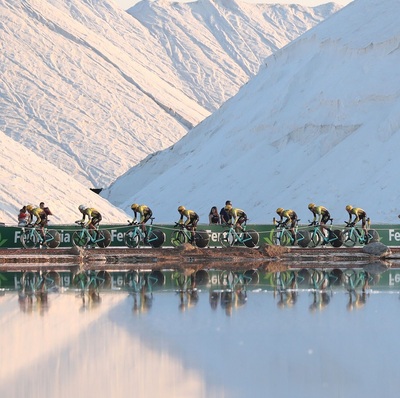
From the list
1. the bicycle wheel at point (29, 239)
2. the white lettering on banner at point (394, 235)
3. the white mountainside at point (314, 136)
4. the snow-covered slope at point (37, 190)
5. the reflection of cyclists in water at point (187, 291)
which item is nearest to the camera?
the reflection of cyclists in water at point (187, 291)

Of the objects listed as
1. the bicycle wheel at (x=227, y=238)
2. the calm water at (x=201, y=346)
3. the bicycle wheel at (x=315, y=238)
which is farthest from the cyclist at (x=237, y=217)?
the calm water at (x=201, y=346)

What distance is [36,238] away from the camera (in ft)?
144

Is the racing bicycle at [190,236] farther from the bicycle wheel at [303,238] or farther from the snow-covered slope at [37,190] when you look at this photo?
the snow-covered slope at [37,190]

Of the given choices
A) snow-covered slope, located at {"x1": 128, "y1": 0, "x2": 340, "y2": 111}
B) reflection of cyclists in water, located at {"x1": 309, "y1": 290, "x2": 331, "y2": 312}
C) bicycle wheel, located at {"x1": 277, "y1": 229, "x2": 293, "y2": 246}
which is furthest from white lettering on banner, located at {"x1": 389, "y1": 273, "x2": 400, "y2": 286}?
snow-covered slope, located at {"x1": 128, "y1": 0, "x2": 340, "y2": 111}

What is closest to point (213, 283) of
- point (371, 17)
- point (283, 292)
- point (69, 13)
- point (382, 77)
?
point (283, 292)

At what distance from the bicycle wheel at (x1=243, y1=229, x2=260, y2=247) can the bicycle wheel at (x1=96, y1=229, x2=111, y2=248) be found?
4.96 m

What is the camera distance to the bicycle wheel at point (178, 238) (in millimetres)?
44656

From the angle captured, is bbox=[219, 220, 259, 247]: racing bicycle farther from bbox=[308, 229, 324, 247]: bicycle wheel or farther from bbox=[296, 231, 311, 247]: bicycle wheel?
bbox=[308, 229, 324, 247]: bicycle wheel

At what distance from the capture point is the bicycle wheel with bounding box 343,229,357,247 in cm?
4584

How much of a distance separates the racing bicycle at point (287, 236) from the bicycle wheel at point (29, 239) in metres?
8.75

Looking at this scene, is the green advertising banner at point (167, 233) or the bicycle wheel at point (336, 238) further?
the bicycle wheel at point (336, 238)

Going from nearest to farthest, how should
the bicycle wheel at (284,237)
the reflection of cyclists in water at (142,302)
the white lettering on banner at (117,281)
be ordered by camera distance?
the reflection of cyclists in water at (142,302)
the white lettering on banner at (117,281)
the bicycle wheel at (284,237)

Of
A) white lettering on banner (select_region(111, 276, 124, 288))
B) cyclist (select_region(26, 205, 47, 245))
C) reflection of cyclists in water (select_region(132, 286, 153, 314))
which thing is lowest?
reflection of cyclists in water (select_region(132, 286, 153, 314))

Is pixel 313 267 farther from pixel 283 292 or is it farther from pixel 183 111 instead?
pixel 183 111
